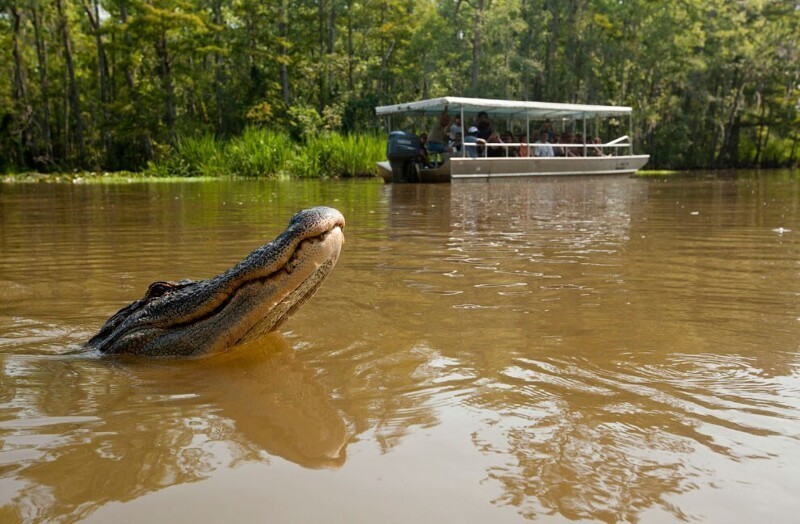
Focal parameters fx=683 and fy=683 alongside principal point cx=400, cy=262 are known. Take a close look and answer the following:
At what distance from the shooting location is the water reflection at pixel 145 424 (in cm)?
188

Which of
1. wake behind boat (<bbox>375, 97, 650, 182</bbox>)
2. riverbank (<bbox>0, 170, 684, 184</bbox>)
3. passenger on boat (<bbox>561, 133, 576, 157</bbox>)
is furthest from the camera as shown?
passenger on boat (<bbox>561, 133, 576, 157</bbox>)

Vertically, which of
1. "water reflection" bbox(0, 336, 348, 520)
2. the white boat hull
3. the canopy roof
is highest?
the canopy roof

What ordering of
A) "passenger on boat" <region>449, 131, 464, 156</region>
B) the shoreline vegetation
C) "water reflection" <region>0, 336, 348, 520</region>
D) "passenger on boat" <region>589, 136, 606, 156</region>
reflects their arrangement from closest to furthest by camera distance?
"water reflection" <region>0, 336, 348, 520</region>, "passenger on boat" <region>449, 131, 464, 156</region>, "passenger on boat" <region>589, 136, 606, 156</region>, the shoreline vegetation

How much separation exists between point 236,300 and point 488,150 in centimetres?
1941

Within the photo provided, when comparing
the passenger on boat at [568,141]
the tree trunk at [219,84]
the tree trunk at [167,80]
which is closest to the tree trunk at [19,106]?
the tree trunk at [167,80]

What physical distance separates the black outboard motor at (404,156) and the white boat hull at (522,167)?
0.88ft

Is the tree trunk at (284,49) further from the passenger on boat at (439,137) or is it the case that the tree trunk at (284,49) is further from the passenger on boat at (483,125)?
the passenger on boat at (483,125)

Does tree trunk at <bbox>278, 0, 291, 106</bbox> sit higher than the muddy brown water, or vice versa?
tree trunk at <bbox>278, 0, 291, 106</bbox>

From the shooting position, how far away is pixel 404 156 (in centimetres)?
1980

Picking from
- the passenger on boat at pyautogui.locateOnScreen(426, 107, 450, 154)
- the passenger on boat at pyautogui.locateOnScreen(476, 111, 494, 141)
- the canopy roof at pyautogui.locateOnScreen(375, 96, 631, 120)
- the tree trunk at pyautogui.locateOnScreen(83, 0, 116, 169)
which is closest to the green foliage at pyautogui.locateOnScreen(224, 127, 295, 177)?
the canopy roof at pyautogui.locateOnScreen(375, 96, 631, 120)

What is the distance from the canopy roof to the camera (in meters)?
20.2

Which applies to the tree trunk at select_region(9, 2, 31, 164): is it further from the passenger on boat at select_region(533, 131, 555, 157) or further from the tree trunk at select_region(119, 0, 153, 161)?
the passenger on boat at select_region(533, 131, 555, 157)

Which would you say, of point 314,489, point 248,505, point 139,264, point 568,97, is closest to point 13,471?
point 248,505

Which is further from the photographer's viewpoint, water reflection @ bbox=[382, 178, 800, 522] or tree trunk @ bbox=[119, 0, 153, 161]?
tree trunk @ bbox=[119, 0, 153, 161]
